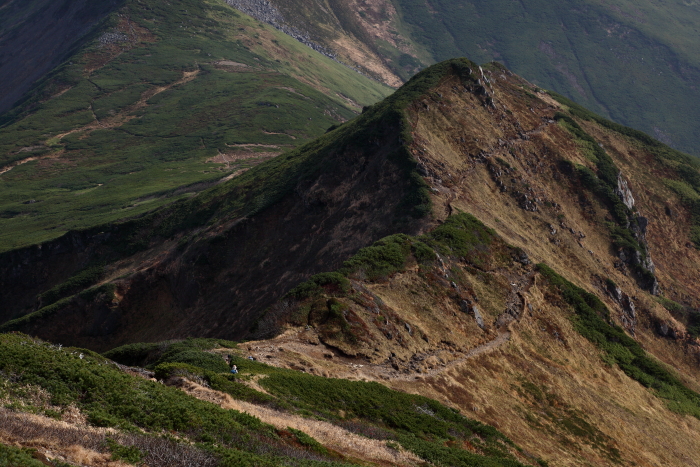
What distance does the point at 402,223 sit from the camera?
2682 inches

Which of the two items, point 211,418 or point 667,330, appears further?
point 667,330

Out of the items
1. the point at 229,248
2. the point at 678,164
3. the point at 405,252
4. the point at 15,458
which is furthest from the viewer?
the point at 678,164

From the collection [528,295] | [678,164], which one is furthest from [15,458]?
[678,164]

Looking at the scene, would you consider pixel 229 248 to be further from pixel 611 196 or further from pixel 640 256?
pixel 640 256

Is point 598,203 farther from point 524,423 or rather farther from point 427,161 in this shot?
point 524,423

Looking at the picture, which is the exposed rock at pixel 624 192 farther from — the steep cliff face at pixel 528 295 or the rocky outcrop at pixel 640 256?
the steep cliff face at pixel 528 295

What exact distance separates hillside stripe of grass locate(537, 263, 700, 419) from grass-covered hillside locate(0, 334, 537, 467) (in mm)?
28341

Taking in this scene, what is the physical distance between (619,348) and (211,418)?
5357cm

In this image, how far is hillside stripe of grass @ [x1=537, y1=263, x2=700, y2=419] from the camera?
195 feet

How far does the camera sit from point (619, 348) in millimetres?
62312

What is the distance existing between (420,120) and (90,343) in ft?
190

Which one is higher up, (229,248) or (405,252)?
(405,252)

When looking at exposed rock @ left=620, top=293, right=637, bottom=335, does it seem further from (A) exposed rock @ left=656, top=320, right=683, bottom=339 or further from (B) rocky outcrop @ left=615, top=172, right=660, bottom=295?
(B) rocky outcrop @ left=615, top=172, right=660, bottom=295

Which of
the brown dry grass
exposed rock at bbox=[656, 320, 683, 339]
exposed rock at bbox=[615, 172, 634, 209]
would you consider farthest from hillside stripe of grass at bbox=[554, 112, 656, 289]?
the brown dry grass
